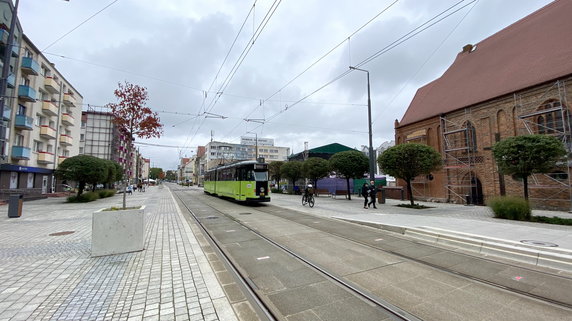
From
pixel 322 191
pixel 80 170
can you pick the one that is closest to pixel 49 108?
pixel 80 170

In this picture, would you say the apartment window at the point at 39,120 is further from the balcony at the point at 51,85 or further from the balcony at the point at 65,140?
the balcony at the point at 65,140

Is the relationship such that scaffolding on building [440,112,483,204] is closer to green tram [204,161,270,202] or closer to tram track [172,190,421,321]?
green tram [204,161,270,202]

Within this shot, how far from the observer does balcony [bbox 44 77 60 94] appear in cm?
2858

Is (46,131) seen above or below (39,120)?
below

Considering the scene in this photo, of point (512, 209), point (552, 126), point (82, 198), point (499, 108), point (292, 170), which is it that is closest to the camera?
point (512, 209)

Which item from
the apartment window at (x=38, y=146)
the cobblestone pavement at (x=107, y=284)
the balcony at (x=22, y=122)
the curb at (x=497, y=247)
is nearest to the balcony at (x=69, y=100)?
the apartment window at (x=38, y=146)

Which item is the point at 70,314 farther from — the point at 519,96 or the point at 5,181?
the point at 5,181

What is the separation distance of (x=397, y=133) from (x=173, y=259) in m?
29.7

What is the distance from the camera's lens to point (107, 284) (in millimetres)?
4262

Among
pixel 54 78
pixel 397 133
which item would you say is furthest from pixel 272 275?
pixel 54 78

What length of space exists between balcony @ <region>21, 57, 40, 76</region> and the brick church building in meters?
39.1

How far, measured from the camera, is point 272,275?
16.0 feet

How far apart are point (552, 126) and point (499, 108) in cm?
351

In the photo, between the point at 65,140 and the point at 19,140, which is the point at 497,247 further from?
the point at 65,140
